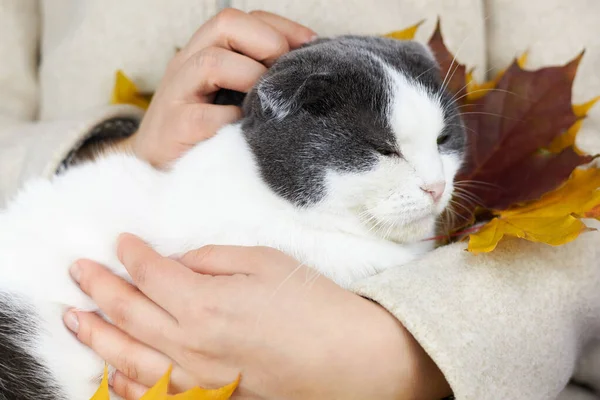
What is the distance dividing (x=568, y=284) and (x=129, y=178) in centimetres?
68

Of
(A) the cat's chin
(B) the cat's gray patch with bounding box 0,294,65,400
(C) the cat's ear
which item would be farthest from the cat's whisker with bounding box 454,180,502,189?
(B) the cat's gray patch with bounding box 0,294,65,400

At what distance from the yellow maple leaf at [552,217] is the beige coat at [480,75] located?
0.04 metres

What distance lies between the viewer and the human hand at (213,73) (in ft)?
2.73

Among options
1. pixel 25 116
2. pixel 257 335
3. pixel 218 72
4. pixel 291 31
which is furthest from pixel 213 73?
pixel 25 116

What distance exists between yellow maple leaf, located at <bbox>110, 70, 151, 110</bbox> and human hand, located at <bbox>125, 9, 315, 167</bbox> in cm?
25

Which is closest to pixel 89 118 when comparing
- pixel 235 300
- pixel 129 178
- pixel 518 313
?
pixel 129 178

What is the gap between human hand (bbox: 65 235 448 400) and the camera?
65cm

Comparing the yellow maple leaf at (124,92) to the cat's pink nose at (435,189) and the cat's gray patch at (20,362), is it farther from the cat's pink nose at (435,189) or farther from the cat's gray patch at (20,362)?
the cat's pink nose at (435,189)

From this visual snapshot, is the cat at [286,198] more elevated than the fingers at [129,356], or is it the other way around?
the cat at [286,198]

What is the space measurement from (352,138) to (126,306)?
38 centimetres

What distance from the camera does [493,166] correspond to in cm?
90

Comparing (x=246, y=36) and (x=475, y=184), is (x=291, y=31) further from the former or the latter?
(x=475, y=184)

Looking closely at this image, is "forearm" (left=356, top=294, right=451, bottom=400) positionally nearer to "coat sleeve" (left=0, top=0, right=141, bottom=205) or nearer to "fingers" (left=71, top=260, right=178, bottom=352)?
"fingers" (left=71, top=260, right=178, bottom=352)

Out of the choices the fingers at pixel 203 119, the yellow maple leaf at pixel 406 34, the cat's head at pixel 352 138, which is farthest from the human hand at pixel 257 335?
the yellow maple leaf at pixel 406 34
